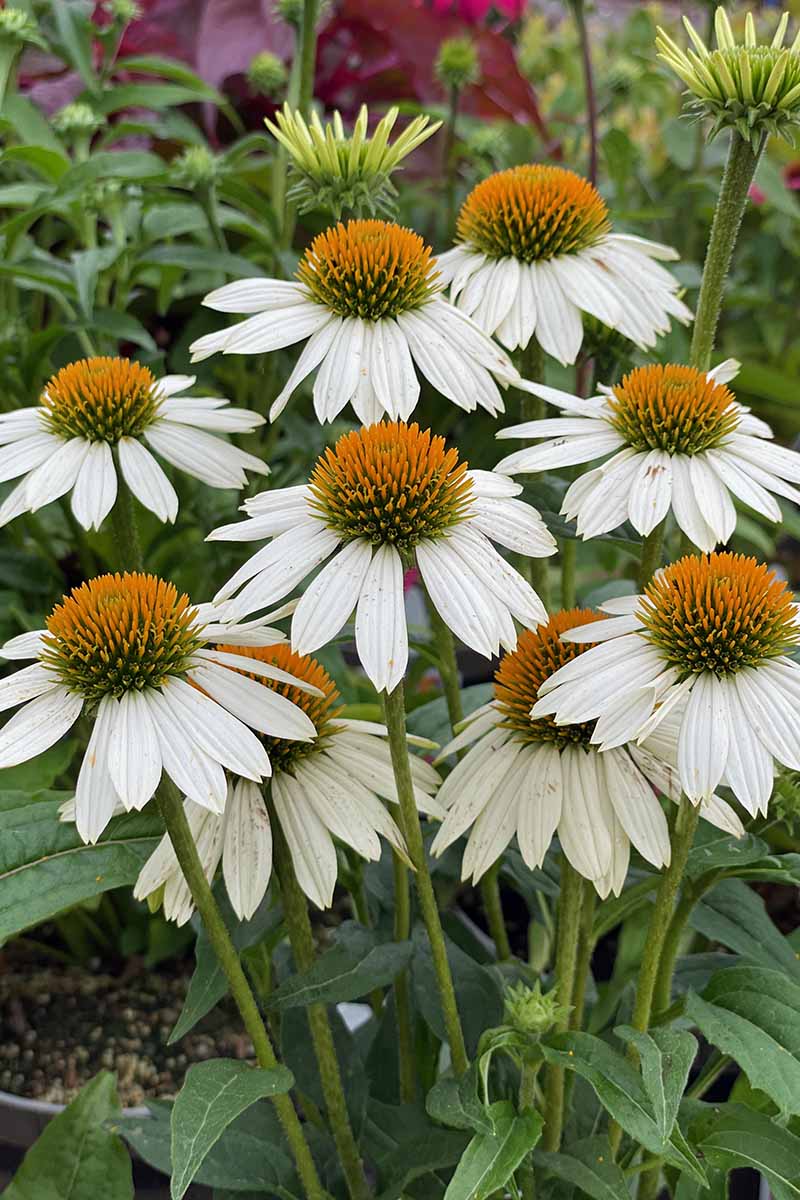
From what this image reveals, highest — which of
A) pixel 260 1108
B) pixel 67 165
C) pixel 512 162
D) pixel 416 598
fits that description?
pixel 512 162

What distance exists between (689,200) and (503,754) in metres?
0.95

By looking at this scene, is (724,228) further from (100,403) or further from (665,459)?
(100,403)

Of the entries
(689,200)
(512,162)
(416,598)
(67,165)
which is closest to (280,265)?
(67,165)

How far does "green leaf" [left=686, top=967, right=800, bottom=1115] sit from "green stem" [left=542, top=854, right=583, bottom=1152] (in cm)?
5

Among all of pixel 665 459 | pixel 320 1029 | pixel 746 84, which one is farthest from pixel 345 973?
pixel 746 84

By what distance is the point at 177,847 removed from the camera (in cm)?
45

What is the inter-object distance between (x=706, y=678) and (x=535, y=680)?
8 cm

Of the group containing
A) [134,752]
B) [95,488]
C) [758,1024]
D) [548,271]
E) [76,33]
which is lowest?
[758,1024]

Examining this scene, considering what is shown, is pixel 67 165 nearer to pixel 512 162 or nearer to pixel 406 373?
pixel 406 373

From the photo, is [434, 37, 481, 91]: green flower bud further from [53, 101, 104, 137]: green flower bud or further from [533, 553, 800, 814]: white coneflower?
[533, 553, 800, 814]: white coneflower

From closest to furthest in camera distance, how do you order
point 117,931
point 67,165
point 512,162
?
point 67,165 < point 117,931 < point 512,162

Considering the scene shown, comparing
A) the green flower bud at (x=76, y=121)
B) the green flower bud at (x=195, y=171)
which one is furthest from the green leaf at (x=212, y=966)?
the green flower bud at (x=76, y=121)

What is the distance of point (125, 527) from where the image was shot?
580 mm

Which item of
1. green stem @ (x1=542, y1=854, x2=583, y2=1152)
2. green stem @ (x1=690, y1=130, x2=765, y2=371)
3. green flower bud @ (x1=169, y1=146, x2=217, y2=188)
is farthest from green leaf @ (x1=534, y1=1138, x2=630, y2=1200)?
green flower bud @ (x1=169, y1=146, x2=217, y2=188)
